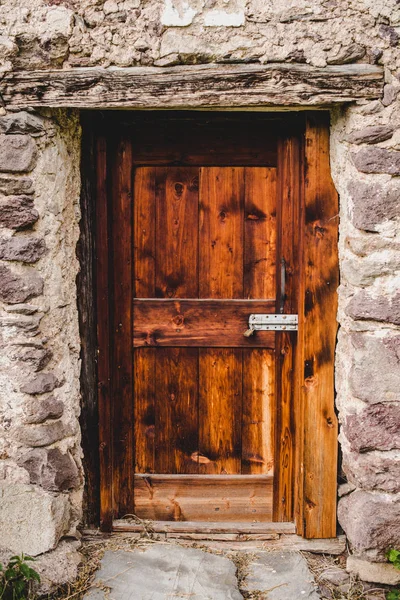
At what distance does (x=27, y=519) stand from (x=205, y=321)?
125cm

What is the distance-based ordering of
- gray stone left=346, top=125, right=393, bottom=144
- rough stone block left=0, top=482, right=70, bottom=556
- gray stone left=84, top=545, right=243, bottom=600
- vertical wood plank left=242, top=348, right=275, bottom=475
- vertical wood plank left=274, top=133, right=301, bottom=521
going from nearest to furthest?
gray stone left=346, top=125, right=393, bottom=144 → gray stone left=84, top=545, right=243, bottom=600 → rough stone block left=0, top=482, right=70, bottom=556 → vertical wood plank left=274, top=133, right=301, bottom=521 → vertical wood plank left=242, top=348, right=275, bottom=475

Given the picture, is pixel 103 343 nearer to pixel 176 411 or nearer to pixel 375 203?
pixel 176 411

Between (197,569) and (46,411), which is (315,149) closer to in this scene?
(46,411)

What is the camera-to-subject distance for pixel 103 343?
2.62 m

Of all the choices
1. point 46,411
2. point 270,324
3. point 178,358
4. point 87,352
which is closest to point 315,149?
point 270,324

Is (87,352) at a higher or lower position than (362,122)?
lower

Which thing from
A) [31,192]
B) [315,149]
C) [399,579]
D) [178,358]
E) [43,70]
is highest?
[43,70]

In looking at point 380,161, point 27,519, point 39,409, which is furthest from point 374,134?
point 27,519

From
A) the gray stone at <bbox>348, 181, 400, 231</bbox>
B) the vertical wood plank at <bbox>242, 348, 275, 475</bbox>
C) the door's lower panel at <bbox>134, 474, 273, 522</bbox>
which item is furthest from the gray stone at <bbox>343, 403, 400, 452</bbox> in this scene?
the gray stone at <bbox>348, 181, 400, 231</bbox>

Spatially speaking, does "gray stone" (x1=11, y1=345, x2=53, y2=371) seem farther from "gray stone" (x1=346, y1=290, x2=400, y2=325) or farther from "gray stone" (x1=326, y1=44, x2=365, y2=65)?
"gray stone" (x1=326, y1=44, x2=365, y2=65)

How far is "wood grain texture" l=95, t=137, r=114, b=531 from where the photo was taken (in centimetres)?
255

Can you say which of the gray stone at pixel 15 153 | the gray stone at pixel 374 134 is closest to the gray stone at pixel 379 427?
the gray stone at pixel 374 134

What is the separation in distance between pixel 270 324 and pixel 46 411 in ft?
3.81

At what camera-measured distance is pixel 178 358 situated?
8.74 feet
